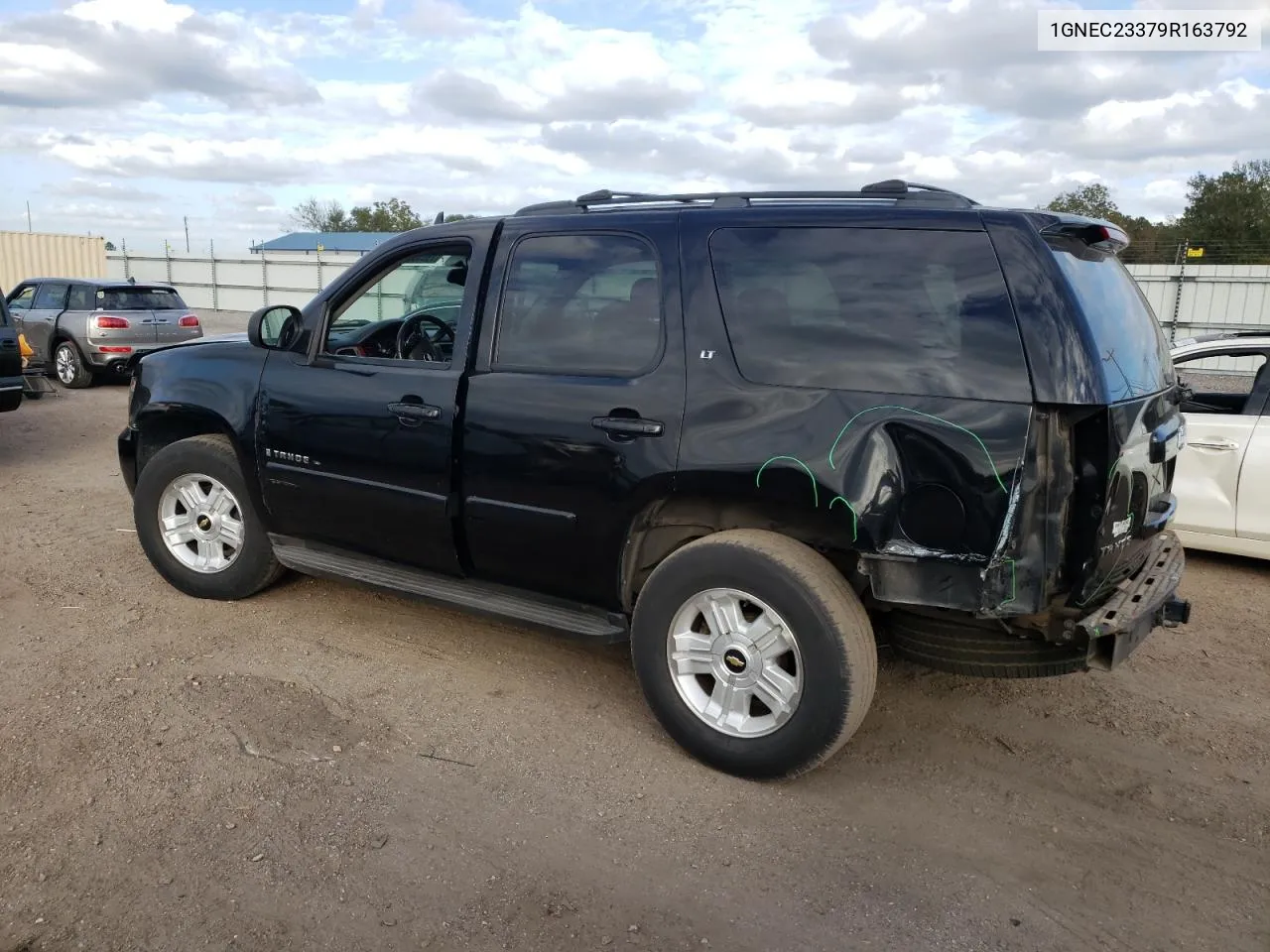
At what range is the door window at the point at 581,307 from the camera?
3732mm

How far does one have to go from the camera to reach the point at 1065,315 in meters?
3.04

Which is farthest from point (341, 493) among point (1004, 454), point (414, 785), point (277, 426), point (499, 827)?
point (1004, 454)

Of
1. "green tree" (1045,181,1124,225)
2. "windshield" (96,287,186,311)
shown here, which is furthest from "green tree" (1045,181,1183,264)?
"windshield" (96,287,186,311)

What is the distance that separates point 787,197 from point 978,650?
1785 mm

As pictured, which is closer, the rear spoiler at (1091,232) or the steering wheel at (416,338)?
the rear spoiler at (1091,232)

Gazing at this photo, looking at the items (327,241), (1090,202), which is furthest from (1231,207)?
(327,241)

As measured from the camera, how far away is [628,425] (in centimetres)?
362

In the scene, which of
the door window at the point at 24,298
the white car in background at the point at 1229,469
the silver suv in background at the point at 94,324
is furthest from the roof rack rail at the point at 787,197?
the door window at the point at 24,298

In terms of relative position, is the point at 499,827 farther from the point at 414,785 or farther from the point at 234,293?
the point at 234,293

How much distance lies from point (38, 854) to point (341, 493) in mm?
1883

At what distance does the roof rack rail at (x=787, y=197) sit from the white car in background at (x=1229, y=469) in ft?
10.4

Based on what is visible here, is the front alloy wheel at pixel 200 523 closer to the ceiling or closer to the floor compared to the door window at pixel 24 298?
closer to the floor

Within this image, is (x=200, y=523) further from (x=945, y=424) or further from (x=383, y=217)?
(x=383, y=217)

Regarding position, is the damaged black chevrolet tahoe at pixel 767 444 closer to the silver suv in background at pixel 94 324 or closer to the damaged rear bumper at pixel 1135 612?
the damaged rear bumper at pixel 1135 612
